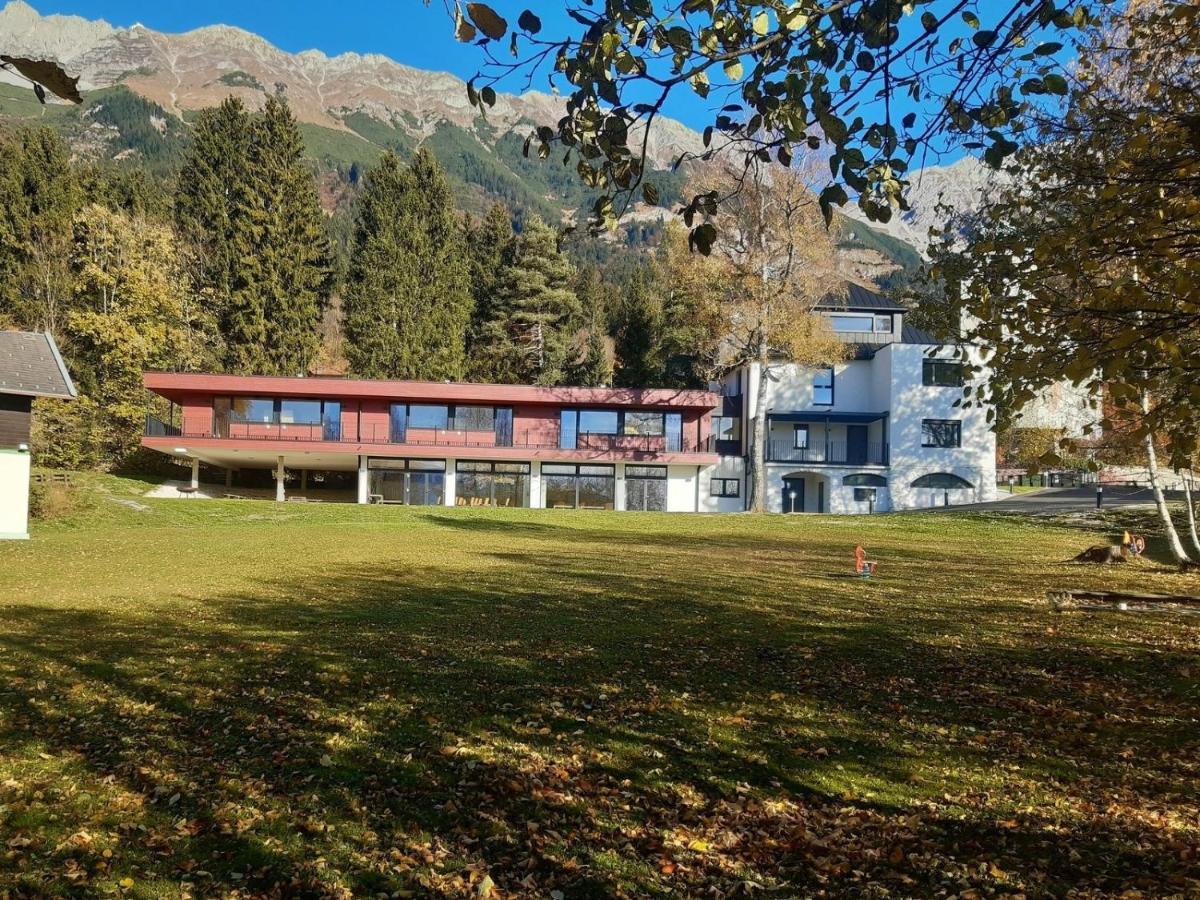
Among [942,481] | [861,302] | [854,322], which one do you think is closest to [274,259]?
[854,322]

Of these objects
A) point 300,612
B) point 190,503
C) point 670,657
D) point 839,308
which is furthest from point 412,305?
point 670,657

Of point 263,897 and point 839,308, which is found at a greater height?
point 839,308

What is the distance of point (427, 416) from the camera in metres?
41.2

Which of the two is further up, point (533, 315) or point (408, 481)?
point (533, 315)

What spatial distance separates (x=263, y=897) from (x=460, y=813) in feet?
3.41

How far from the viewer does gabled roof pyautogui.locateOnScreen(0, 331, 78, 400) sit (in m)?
23.1

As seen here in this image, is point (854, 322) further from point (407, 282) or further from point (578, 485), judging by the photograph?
point (407, 282)

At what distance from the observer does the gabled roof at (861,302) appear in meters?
44.3

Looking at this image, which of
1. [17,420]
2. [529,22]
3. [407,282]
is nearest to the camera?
[529,22]

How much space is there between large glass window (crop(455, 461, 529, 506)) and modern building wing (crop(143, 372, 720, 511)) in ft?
0.18

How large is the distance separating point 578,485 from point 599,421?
3.63 m

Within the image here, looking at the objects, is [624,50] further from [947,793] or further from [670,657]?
[670,657]

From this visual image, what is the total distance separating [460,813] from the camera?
402cm

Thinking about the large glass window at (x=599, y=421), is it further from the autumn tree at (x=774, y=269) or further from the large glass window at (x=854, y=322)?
the large glass window at (x=854, y=322)
